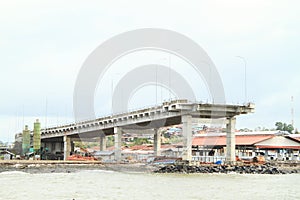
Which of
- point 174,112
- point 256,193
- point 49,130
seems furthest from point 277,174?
point 49,130

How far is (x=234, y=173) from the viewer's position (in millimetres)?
64250

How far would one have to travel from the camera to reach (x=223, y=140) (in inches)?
3757

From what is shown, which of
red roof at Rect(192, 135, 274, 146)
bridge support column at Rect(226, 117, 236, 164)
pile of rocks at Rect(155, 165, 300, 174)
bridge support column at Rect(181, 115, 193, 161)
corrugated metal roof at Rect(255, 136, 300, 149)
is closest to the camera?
pile of rocks at Rect(155, 165, 300, 174)

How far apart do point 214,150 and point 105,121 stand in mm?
23749

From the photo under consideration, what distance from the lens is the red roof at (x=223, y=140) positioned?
295 feet

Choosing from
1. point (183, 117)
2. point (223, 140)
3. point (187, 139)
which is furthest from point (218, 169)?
point (223, 140)

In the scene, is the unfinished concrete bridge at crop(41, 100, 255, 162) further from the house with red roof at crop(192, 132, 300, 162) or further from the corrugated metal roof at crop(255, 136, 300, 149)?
the corrugated metal roof at crop(255, 136, 300, 149)

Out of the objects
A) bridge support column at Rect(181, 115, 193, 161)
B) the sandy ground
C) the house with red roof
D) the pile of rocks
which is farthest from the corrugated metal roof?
the sandy ground

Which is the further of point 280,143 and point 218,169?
point 280,143

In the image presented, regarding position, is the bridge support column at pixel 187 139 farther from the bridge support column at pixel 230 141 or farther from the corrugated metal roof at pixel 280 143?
the corrugated metal roof at pixel 280 143

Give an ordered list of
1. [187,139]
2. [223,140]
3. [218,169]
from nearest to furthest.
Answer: [218,169] → [187,139] → [223,140]

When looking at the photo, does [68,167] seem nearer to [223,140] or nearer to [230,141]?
[230,141]

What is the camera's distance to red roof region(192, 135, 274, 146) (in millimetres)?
89875

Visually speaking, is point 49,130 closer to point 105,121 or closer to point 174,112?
point 105,121
